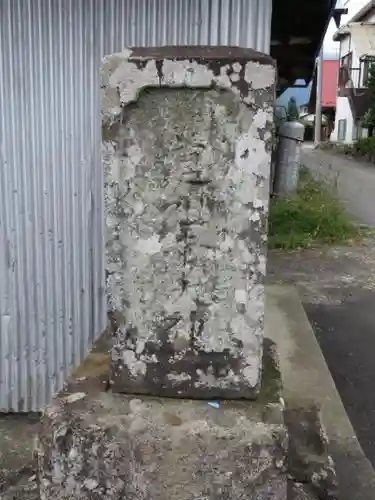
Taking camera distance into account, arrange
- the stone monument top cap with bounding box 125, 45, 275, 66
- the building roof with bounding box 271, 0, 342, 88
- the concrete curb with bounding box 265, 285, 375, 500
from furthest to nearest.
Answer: the building roof with bounding box 271, 0, 342, 88 → the concrete curb with bounding box 265, 285, 375, 500 → the stone monument top cap with bounding box 125, 45, 275, 66

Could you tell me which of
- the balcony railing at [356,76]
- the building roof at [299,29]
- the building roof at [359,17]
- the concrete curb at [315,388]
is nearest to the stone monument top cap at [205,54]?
the concrete curb at [315,388]

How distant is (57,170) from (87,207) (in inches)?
11.5

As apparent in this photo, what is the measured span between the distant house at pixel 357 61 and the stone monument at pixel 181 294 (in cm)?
2706

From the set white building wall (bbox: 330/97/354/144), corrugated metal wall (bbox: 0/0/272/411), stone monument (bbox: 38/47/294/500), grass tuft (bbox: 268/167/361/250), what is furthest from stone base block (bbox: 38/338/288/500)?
white building wall (bbox: 330/97/354/144)

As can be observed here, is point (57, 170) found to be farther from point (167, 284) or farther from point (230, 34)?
point (167, 284)

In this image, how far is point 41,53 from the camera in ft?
11.6

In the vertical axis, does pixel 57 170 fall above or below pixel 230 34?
below

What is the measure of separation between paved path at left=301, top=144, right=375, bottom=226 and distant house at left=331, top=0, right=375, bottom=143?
3301 millimetres

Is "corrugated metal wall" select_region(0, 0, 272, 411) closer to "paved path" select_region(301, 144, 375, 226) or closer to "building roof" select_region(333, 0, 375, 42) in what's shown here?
"paved path" select_region(301, 144, 375, 226)

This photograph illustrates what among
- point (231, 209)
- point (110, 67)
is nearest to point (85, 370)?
point (231, 209)

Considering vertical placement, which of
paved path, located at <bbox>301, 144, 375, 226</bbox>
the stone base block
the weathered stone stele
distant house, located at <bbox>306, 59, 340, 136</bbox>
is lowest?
paved path, located at <bbox>301, 144, 375, 226</bbox>

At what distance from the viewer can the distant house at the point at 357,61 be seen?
29.8m

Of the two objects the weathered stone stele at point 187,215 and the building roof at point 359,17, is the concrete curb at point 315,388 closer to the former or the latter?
the weathered stone stele at point 187,215

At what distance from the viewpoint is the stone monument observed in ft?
6.44
